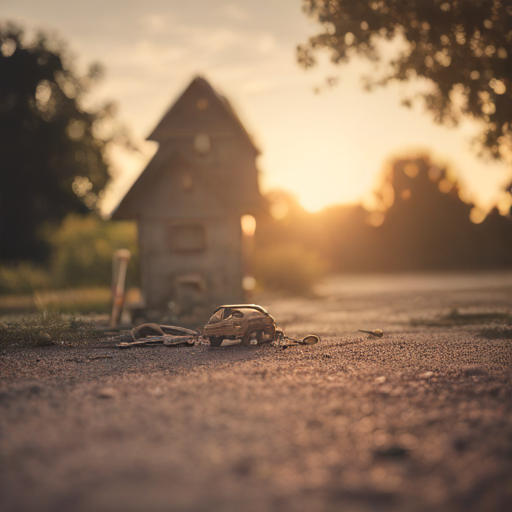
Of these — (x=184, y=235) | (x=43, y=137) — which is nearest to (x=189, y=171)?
(x=184, y=235)

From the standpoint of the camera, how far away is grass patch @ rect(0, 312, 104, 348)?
12.7m

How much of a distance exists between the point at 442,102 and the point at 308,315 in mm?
8693

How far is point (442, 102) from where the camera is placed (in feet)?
Result: 68.4

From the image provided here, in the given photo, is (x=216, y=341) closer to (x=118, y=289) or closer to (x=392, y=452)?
(x=392, y=452)

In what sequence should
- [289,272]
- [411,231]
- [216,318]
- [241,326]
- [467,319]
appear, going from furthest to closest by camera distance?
[411,231]
[289,272]
[467,319]
[216,318]
[241,326]

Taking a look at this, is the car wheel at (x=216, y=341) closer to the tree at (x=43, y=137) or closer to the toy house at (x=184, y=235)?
the toy house at (x=184, y=235)

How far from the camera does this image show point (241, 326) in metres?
11.8

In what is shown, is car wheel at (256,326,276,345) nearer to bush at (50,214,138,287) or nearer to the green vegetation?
the green vegetation

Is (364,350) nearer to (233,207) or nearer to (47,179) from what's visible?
(233,207)

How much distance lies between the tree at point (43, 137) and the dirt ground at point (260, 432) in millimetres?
31974

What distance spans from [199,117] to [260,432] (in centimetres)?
1848

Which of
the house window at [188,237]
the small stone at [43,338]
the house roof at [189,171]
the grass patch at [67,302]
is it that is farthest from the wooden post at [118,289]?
the small stone at [43,338]

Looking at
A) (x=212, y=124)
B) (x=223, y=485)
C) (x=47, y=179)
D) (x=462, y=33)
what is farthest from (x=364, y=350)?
(x=47, y=179)

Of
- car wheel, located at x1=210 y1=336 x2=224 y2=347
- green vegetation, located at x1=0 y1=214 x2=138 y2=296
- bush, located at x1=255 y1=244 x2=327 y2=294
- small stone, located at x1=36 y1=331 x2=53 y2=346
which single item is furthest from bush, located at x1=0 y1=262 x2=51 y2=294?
car wheel, located at x1=210 y1=336 x2=224 y2=347
